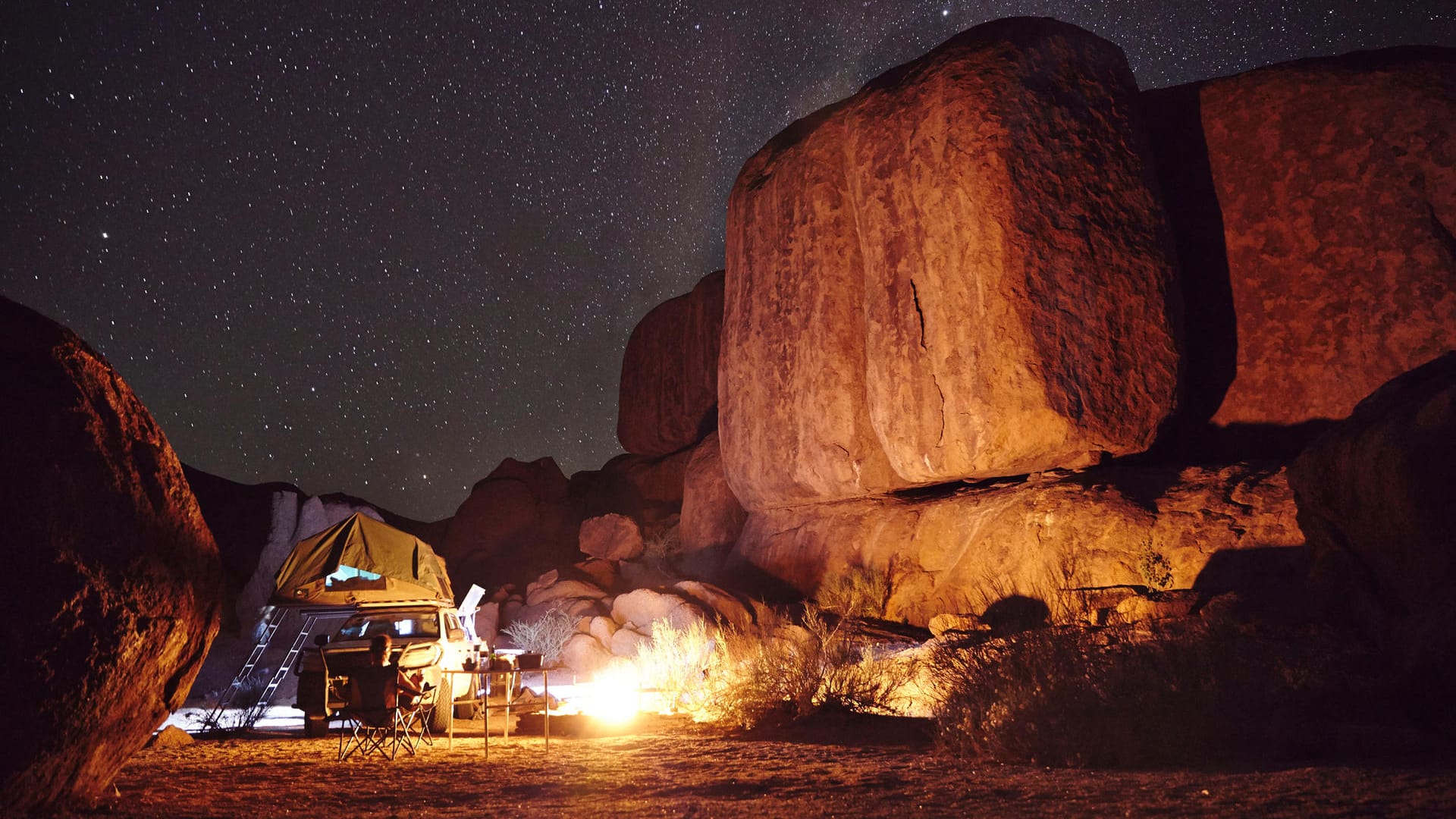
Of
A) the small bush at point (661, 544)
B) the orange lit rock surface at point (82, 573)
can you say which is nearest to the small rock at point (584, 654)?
the small bush at point (661, 544)

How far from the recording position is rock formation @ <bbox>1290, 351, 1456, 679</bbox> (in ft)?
24.3

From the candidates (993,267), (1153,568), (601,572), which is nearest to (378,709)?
(1153,568)

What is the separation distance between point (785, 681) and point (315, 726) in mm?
6035

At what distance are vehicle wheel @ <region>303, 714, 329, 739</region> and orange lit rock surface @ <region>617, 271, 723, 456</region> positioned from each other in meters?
27.0

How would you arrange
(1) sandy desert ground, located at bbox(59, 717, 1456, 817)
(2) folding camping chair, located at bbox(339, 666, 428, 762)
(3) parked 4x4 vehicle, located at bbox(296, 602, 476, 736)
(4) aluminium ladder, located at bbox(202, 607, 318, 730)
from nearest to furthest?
(1) sandy desert ground, located at bbox(59, 717, 1456, 817) < (2) folding camping chair, located at bbox(339, 666, 428, 762) < (3) parked 4x4 vehicle, located at bbox(296, 602, 476, 736) < (4) aluminium ladder, located at bbox(202, 607, 318, 730)

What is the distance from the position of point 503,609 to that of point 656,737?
18.2m

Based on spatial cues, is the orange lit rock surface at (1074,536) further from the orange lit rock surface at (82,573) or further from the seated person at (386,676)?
the orange lit rock surface at (82,573)

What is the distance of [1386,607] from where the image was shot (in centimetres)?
823

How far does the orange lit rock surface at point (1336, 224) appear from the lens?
48.6 feet

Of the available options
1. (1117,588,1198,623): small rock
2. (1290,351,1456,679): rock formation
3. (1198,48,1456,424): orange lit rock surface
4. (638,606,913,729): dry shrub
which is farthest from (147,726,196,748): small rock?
(1198,48,1456,424): orange lit rock surface

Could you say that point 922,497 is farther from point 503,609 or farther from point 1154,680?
point 503,609

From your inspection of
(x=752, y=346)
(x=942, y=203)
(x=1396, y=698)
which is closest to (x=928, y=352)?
(x=942, y=203)

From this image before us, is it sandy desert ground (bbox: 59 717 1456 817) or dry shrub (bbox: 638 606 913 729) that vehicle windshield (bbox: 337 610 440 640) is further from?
dry shrub (bbox: 638 606 913 729)

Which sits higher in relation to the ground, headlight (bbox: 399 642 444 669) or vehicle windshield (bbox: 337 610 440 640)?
vehicle windshield (bbox: 337 610 440 640)
